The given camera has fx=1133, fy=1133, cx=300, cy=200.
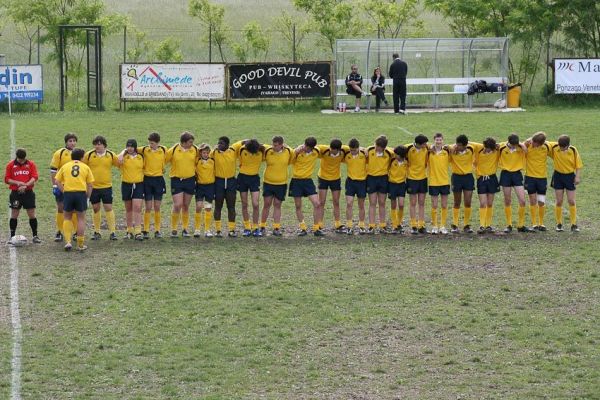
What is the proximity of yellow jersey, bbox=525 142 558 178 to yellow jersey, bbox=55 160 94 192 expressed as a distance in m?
7.15

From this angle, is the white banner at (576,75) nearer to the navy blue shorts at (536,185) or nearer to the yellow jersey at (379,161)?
the navy blue shorts at (536,185)

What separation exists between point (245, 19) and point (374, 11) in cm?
2688

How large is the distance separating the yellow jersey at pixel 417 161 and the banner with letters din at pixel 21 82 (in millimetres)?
22282

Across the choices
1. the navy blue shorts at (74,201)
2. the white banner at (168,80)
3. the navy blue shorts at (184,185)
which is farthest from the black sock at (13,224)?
the white banner at (168,80)

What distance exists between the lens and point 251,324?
13.1m

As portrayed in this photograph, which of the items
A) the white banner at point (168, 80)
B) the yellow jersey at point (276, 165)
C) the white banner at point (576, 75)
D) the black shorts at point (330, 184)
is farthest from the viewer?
the white banner at point (576, 75)

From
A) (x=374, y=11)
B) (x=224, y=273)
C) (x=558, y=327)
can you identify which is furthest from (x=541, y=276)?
(x=374, y=11)

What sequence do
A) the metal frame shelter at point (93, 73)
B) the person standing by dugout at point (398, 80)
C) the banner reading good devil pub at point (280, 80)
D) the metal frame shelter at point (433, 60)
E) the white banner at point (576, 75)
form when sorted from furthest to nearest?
1. the metal frame shelter at point (433, 60)
2. the white banner at point (576, 75)
3. the banner reading good devil pub at point (280, 80)
4. the metal frame shelter at point (93, 73)
5. the person standing by dugout at point (398, 80)

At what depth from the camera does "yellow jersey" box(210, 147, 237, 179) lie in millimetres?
18266

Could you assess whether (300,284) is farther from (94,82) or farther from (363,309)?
(94,82)

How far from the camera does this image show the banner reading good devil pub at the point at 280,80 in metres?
38.7

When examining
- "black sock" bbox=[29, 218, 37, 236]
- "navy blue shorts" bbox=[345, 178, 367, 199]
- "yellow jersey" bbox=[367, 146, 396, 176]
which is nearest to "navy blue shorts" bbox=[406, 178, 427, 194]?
"yellow jersey" bbox=[367, 146, 396, 176]

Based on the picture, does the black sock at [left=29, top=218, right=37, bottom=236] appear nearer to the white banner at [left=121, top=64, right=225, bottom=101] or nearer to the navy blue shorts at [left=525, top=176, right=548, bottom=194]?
the navy blue shorts at [left=525, top=176, right=548, bottom=194]

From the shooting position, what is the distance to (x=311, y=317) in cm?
1346
